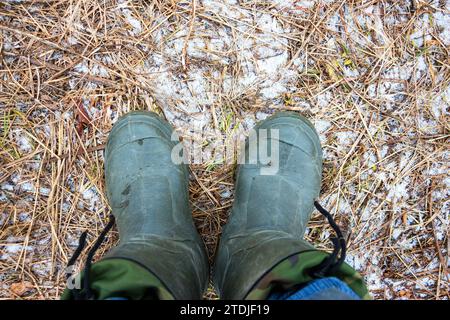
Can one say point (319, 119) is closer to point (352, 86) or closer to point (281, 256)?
point (352, 86)

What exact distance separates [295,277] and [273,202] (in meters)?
0.44

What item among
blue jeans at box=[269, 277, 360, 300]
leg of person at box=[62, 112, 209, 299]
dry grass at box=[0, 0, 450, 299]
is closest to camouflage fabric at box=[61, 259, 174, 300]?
leg of person at box=[62, 112, 209, 299]

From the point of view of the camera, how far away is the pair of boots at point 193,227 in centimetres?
85

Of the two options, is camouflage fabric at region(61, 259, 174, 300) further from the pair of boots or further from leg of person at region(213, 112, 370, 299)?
leg of person at region(213, 112, 370, 299)

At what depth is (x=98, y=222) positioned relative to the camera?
4.56 ft

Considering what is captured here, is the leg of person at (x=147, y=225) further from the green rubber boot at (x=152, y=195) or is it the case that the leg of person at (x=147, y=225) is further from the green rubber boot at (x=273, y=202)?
the green rubber boot at (x=273, y=202)

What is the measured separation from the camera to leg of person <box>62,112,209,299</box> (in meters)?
0.84

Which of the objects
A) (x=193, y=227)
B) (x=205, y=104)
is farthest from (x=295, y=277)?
(x=205, y=104)

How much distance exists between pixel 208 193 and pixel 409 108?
30.2 inches

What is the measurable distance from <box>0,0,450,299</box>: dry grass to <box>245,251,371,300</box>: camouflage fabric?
0.55 meters

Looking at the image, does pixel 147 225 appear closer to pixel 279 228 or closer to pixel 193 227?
pixel 193 227

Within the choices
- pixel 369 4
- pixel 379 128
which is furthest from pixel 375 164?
pixel 369 4

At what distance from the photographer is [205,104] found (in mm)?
1384

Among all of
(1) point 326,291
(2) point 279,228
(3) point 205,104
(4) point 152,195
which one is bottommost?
(1) point 326,291
